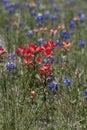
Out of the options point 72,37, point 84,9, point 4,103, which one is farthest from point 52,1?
point 4,103

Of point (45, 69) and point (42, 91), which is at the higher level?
point (45, 69)

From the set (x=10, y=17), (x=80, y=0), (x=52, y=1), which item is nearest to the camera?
(x=10, y=17)

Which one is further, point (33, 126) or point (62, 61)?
point (62, 61)

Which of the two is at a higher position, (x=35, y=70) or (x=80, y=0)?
(x=80, y=0)

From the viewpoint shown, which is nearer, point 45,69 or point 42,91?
point 45,69

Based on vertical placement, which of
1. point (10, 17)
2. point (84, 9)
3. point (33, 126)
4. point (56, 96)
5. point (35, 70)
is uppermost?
point (84, 9)

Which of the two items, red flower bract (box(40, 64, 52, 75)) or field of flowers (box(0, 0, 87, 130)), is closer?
field of flowers (box(0, 0, 87, 130))

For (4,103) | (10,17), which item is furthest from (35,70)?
(10,17)

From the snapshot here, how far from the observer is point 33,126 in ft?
14.4

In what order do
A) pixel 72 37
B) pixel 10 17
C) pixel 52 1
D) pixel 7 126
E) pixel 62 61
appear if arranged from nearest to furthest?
pixel 7 126, pixel 62 61, pixel 72 37, pixel 10 17, pixel 52 1

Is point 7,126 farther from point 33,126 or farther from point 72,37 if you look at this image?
point 72,37

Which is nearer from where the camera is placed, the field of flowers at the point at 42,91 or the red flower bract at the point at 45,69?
the field of flowers at the point at 42,91

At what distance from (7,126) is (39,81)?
1.06 m

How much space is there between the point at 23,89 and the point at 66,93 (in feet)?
1.63
